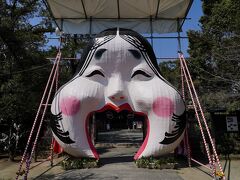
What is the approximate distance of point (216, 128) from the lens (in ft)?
54.7

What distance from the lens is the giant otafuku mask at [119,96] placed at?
1179cm

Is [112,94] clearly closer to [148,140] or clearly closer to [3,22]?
[148,140]

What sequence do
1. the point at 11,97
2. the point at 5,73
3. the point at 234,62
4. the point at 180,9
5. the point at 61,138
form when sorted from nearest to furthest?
the point at 61,138
the point at 180,9
the point at 11,97
the point at 5,73
the point at 234,62

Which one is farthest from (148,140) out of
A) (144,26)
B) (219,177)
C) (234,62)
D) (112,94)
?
(234,62)

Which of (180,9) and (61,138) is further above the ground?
(180,9)

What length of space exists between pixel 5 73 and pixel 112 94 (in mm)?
8114

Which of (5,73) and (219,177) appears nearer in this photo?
(219,177)

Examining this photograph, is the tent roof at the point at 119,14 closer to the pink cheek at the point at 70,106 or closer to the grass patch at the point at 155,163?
the pink cheek at the point at 70,106

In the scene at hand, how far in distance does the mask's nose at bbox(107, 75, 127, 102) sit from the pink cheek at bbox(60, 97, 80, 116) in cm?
135

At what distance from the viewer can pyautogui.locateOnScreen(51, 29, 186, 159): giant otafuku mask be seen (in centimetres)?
1179

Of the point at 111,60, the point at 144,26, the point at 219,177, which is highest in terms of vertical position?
the point at 144,26

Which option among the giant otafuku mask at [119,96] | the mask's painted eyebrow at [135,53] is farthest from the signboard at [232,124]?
the mask's painted eyebrow at [135,53]

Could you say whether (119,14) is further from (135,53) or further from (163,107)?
(163,107)

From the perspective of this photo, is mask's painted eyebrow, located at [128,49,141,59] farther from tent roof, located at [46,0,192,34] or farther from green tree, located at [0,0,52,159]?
green tree, located at [0,0,52,159]
